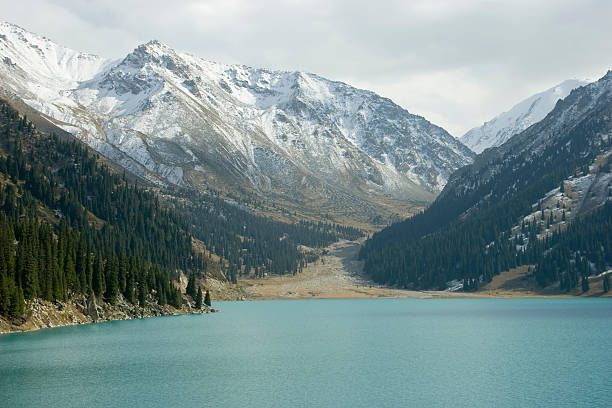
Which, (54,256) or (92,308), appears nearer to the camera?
(54,256)

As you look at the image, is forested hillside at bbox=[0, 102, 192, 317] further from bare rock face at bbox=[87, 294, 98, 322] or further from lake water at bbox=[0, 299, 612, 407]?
lake water at bbox=[0, 299, 612, 407]

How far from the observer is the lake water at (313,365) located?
64375 mm

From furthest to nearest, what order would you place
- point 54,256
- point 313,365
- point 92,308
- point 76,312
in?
point 92,308 → point 76,312 → point 54,256 → point 313,365

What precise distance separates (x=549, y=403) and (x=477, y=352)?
3193cm

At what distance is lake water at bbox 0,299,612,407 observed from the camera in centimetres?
6438

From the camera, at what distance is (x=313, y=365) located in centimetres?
8375

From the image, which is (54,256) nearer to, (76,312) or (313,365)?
(76,312)

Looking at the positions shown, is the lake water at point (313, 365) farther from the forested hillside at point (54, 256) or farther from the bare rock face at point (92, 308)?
the forested hillside at point (54, 256)

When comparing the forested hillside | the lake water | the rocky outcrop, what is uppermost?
the forested hillside

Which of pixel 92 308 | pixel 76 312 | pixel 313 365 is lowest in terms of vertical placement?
pixel 313 365

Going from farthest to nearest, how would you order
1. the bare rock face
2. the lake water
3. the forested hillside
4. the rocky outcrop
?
the bare rock face < the forested hillside < the rocky outcrop < the lake water

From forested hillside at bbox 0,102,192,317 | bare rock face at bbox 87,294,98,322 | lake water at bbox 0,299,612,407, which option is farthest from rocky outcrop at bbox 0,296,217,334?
lake water at bbox 0,299,612,407

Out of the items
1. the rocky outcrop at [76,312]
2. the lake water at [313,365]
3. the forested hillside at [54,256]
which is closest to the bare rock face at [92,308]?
the rocky outcrop at [76,312]

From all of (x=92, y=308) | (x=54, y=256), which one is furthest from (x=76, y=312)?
(x=54, y=256)
